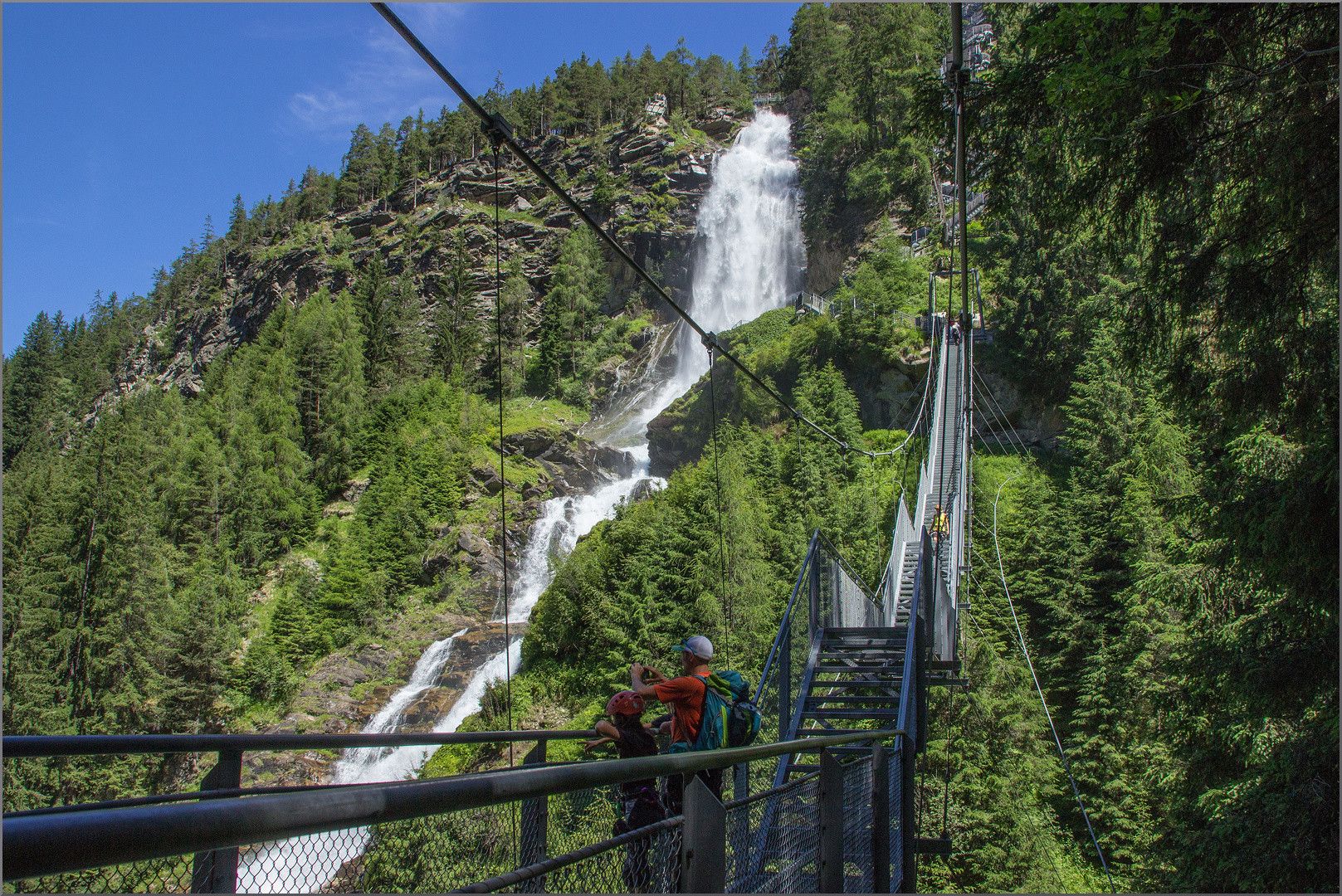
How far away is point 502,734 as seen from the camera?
10.9ft

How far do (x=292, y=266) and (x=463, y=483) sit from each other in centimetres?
4180

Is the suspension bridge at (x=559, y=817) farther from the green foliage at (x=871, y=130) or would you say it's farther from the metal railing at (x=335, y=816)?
the green foliage at (x=871, y=130)

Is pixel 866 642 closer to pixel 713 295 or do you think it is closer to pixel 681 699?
pixel 681 699

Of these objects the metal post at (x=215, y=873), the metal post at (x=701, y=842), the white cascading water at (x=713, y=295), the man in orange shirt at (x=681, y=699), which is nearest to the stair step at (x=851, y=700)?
the man in orange shirt at (x=681, y=699)

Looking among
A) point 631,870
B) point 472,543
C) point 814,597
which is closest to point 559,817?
point 631,870

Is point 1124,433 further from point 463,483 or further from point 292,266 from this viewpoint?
point 292,266

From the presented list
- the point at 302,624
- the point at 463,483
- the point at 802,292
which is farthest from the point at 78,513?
the point at 802,292

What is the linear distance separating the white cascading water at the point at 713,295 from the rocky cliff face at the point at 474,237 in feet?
9.07

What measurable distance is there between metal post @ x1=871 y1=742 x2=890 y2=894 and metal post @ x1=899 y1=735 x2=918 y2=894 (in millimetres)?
744

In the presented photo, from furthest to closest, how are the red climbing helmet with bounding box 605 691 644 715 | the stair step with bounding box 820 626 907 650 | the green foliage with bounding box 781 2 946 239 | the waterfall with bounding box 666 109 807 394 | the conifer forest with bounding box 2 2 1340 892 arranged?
1. the waterfall with bounding box 666 109 807 394
2. the green foliage with bounding box 781 2 946 239
3. the stair step with bounding box 820 626 907 650
4. the conifer forest with bounding box 2 2 1340 892
5. the red climbing helmet with bounding box 605 691 644 715

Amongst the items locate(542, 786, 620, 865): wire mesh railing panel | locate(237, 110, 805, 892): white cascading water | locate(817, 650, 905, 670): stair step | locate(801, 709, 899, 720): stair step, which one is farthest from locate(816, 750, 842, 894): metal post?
locate(237, 110, 805, 892): white cascading water

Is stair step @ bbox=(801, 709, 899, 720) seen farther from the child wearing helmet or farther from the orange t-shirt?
the child wearing helmet

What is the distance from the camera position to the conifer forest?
5145 millimetres

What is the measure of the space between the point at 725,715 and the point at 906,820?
209 centimetres
